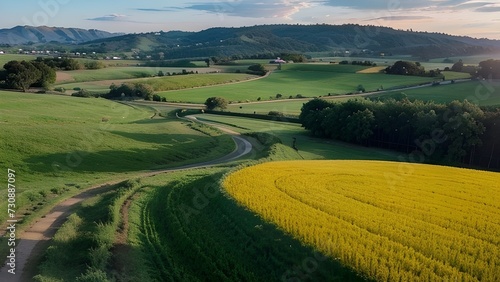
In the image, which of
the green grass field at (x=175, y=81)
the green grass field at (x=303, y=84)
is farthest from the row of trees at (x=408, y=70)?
the green grass field at (x=175, y=81)

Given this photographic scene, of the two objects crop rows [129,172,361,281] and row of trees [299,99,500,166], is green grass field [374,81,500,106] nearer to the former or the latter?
row of trees [299,99,500,166]

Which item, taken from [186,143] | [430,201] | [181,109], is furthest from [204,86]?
[430,201]

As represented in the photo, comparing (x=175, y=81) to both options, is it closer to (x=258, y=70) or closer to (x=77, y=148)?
(x=258, y=70)

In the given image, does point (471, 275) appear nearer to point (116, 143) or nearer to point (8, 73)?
point (116, 143)

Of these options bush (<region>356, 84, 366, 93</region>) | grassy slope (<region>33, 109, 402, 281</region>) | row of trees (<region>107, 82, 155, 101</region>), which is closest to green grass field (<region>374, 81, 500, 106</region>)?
bush (<region>356, 84, 366, 93</region>)

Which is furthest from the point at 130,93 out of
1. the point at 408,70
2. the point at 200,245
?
the point at 200,245

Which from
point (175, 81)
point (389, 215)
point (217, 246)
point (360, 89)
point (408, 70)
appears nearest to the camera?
point (217, 246)

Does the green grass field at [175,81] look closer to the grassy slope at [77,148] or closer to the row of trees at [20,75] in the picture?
the row of trees at [20,75]
